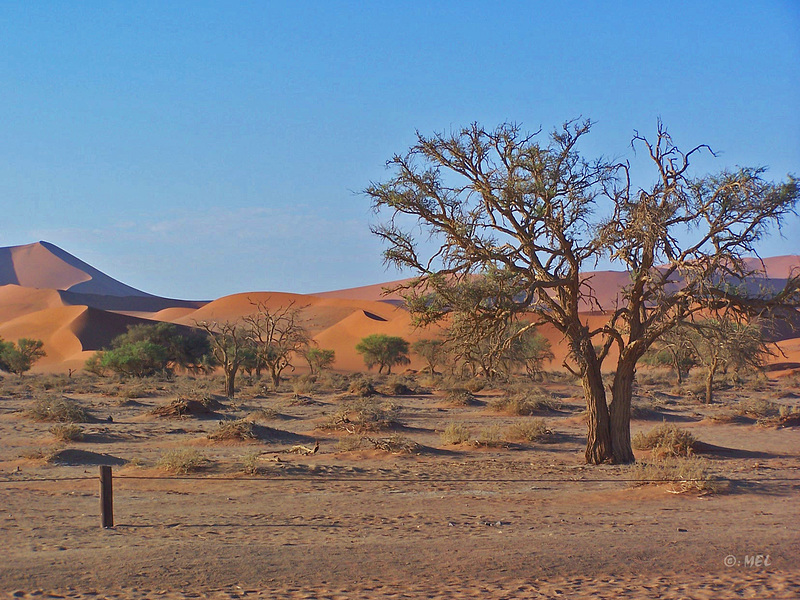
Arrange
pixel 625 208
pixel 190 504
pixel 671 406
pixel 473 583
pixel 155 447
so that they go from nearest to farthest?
1. pixel 473 583
2. pixel 190 504
3. pixel 625 208
4. pixel 155 447
5. pixel 671 406

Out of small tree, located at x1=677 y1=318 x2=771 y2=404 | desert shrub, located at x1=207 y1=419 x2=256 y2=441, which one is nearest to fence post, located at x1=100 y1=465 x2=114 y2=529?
small tree, located at x1=677 y1=318 x2=771 y2=404

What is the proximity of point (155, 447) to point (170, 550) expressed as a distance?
10908mm

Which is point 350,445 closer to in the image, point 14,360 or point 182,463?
point 182,463

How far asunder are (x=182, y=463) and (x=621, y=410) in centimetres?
814

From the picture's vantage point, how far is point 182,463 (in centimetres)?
1380

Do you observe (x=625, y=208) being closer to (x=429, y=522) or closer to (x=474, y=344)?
(x=474, y=344)

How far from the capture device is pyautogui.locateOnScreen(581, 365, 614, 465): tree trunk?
1424 centimetres

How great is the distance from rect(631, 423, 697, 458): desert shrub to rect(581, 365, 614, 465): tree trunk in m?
1.96

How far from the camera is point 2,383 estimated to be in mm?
43781

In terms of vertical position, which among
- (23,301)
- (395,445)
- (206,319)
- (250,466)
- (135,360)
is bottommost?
(395,445)

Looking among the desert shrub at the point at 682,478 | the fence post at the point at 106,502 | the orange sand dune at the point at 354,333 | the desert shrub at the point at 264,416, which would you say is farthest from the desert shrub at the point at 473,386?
the orange sand dune at the point at 354,333

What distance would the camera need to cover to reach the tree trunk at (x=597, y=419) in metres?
14.2

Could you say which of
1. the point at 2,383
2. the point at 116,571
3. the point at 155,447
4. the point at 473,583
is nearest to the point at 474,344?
the point at 473,583

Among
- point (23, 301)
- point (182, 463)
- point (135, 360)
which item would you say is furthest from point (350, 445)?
point (23, 301)
